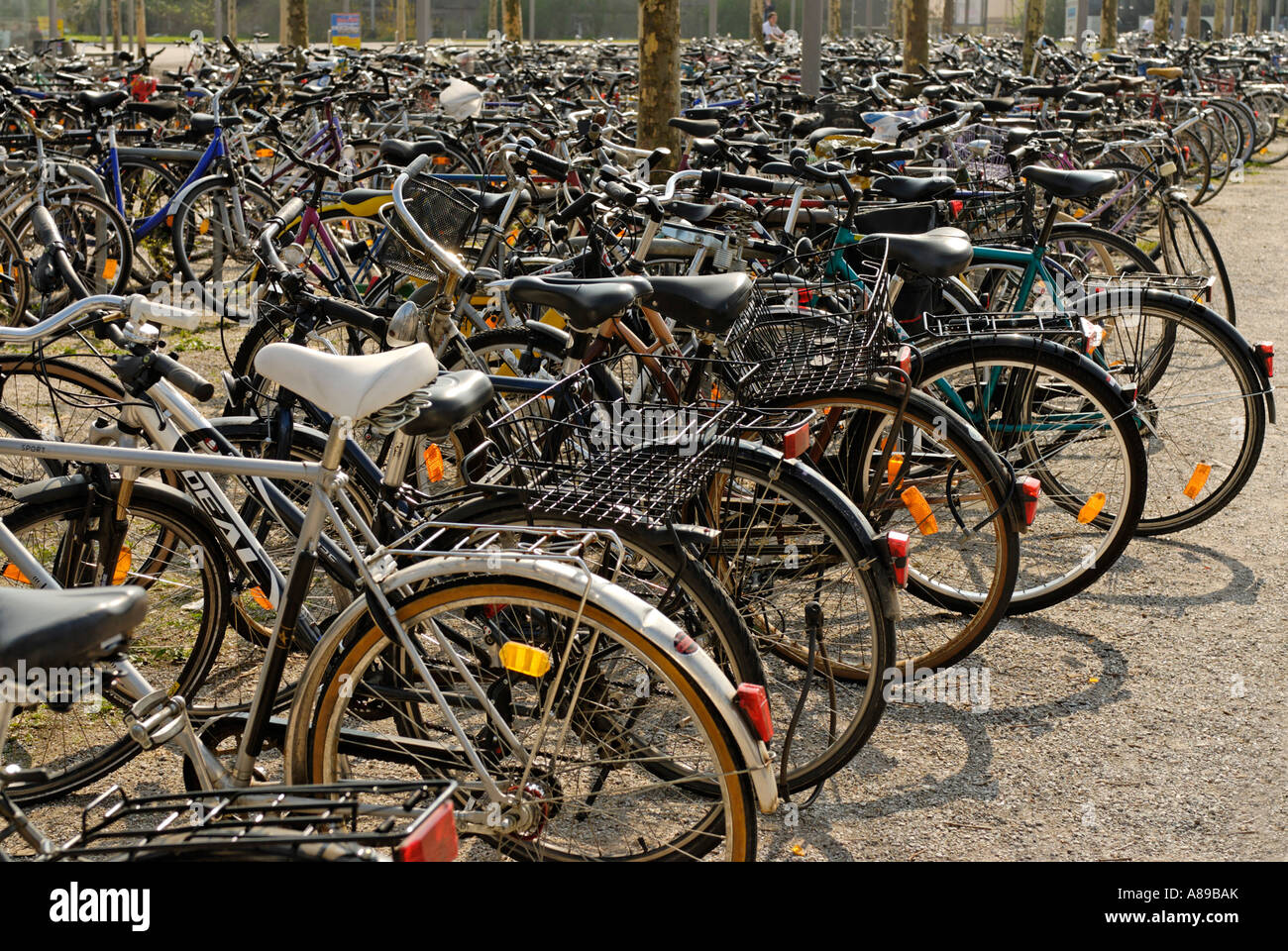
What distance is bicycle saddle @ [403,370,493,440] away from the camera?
2438 millimetres

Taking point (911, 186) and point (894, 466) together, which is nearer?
point (894, 466)

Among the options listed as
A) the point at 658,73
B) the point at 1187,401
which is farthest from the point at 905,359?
the point at 658,73

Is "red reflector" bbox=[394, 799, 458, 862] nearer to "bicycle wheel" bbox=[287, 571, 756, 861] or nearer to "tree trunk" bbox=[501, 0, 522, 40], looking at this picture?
"bicycle wheel" bbox=[287, 571, 756, 861]

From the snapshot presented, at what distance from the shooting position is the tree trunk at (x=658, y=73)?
789 cm

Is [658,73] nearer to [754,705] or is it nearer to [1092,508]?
[1092,508]

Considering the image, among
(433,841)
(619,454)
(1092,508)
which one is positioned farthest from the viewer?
(1092,508)

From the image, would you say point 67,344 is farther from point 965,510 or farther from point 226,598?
point 965,510

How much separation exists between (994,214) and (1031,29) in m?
11.7

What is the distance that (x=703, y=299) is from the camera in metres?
3.11

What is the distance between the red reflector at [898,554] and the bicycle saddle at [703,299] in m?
0.61

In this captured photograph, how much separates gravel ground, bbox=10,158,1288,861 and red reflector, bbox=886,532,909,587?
0.57 m

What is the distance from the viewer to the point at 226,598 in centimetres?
321

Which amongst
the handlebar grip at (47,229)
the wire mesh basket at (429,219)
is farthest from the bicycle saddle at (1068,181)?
the handlebar grip at (47,229)

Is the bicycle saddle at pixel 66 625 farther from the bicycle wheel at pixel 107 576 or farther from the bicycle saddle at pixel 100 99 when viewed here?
the bicycle saddle at pixel 100 99
